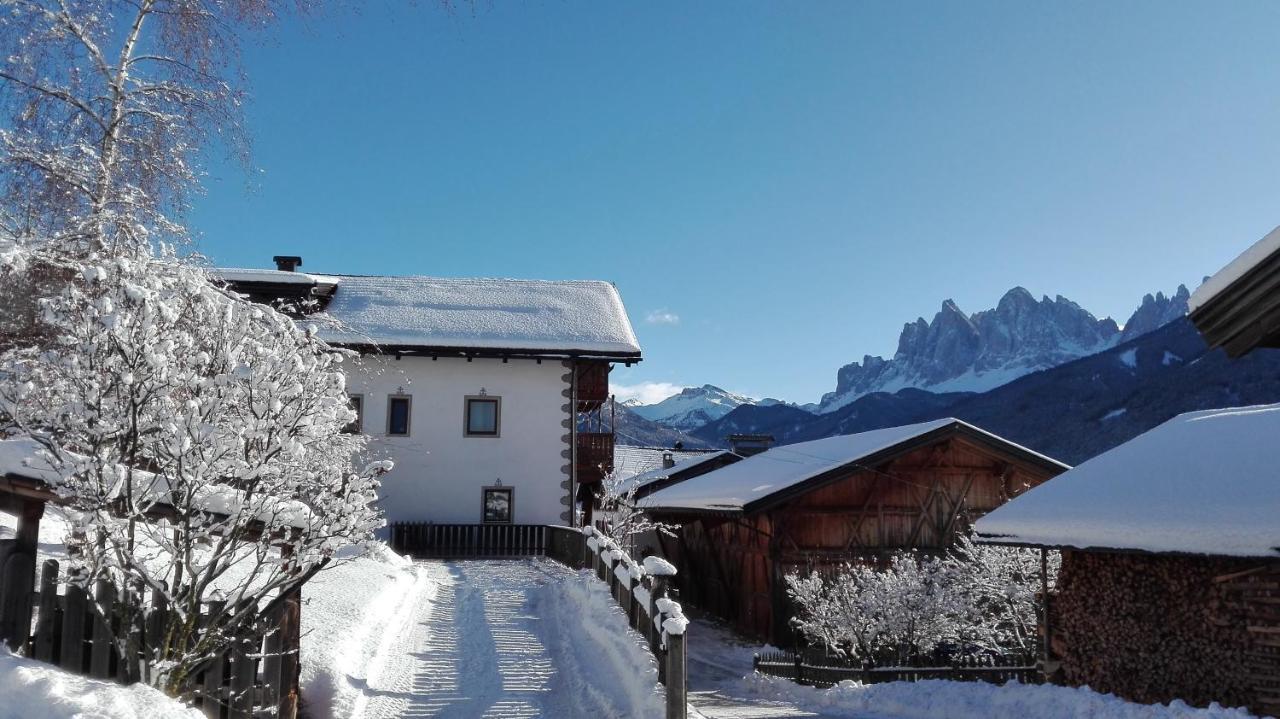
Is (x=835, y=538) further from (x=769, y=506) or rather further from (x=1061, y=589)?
(x=1061, y=589)

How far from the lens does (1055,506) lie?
1320cm

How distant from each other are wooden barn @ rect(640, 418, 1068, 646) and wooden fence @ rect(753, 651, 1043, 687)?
12.2ft

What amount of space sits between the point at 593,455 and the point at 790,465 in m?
5.71

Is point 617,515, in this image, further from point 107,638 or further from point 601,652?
point 107,638

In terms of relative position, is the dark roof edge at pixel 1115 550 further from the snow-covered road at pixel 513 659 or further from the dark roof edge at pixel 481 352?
the dark roof edge at pixel 481 352

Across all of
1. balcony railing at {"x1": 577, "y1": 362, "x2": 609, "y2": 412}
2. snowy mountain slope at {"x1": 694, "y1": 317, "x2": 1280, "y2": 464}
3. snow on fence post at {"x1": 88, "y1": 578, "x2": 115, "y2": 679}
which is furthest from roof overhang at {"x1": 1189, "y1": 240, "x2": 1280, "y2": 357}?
snowy mountain slope at {"x1": 694, "y1": 317, "x2": 1280, "y2": 464}

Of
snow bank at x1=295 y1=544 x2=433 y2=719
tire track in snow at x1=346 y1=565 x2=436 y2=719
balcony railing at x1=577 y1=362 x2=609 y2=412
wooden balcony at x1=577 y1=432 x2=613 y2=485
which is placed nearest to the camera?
snow bank at x1=295 y1=544 x2=433 y2=719


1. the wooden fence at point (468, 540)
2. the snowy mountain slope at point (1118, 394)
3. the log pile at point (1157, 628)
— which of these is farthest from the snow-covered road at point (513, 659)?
the snowy mountain slope at point (1118, 394)

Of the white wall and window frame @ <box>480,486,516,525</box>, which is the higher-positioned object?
the white wall

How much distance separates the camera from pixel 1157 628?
11797mm

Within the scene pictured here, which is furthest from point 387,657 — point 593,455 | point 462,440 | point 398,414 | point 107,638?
point 593,455

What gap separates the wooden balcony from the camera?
82.7 feet

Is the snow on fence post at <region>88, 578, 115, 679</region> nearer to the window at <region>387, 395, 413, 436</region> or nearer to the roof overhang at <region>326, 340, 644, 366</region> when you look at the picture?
the roof overhang at <region>326, 340, 644, 366</region>

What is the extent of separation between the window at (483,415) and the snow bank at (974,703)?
37.8ft
